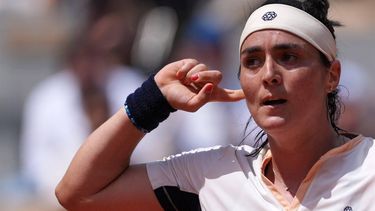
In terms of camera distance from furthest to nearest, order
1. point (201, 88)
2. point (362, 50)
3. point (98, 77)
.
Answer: point (362, 50) → point (98, 77) → point (201, 88)

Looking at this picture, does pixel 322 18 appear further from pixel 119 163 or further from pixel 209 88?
pixel 119 163

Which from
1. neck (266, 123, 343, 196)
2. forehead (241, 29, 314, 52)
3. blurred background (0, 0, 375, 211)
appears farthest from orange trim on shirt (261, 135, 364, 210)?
blurred background (0, 0, 375, 211)

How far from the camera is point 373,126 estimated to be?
27.3 feet

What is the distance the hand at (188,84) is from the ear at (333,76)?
37cm

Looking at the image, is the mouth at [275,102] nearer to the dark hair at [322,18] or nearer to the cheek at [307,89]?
the cheek at [307,89]

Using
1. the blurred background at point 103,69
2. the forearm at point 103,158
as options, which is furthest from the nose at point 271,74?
the blurred background at point 103,69

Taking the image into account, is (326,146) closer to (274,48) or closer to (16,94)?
(274,48)

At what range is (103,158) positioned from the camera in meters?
4.40

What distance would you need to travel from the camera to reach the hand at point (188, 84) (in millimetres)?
4305

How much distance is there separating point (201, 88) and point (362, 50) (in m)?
5.58

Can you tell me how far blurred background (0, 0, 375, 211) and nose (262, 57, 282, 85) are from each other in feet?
7.40

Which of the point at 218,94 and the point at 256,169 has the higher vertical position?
the point at 218,94

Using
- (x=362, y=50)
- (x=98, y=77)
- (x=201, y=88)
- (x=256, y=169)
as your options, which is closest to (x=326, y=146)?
(x=256, y=169)

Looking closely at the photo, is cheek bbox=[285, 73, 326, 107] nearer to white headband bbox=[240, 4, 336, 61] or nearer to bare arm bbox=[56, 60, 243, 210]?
white headband bbox=[240, 4, 336, 61]
